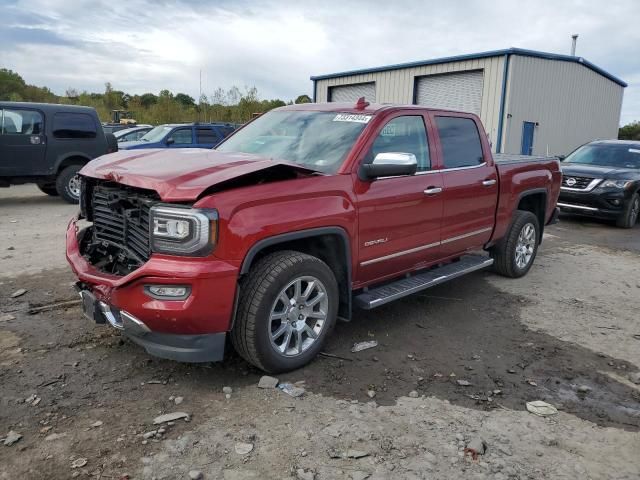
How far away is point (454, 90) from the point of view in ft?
63.2

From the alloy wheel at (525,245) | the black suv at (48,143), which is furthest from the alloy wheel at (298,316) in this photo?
the black suv at (48,143)

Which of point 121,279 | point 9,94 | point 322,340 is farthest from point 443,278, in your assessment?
point 9,94

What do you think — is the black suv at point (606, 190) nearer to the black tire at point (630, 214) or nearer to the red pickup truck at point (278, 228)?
the black tire at point (630, 214)

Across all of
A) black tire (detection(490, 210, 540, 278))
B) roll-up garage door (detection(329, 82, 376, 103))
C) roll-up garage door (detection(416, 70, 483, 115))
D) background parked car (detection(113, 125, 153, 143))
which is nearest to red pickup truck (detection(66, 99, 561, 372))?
black tire (detection(490, 210, 540, 278))

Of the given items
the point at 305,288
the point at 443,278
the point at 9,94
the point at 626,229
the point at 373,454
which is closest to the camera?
the point at 373,454

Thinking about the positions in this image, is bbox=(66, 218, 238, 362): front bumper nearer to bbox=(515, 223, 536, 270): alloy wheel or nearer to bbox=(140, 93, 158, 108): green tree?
bbox=(515, 223, 536, 270): alloy wheel

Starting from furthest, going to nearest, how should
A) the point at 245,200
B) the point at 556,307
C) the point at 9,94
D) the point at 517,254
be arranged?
the point at 9,94 → the point at 517,254 → the point at 556,307 → the point at 245,200

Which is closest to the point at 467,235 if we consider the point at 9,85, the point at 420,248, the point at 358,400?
the point at 420,248

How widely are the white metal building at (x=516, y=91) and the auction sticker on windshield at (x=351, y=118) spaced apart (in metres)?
12.3

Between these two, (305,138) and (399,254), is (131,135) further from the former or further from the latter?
(399,254)

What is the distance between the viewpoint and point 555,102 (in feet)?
64.7

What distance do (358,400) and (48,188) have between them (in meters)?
10.6

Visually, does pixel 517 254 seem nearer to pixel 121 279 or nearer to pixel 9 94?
pixel 121 279

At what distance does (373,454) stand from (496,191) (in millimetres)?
3541
